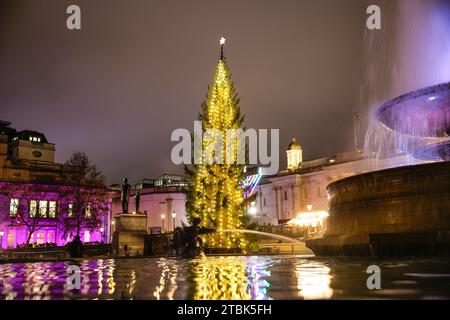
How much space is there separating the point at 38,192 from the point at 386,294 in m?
57.0

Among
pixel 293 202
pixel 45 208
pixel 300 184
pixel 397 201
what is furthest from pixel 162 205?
pixel 397 201

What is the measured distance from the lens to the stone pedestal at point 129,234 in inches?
949

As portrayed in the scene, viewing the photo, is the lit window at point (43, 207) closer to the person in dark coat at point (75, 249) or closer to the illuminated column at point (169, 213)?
the illuminated column at point (169, 213)

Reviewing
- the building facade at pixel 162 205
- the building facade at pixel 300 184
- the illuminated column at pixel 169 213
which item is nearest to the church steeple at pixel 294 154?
the building facade at pixel 300 184

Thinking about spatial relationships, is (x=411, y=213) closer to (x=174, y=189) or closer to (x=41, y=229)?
(x=41, y=229)

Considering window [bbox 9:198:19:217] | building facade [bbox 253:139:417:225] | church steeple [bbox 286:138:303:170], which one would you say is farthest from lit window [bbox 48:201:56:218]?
church steeple [bbox 286:138:303:170]

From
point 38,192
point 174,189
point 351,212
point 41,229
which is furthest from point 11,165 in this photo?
point 351,212

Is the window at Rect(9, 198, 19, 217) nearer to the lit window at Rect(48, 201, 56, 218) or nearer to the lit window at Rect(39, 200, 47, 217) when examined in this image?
the lit window at Rect(39, 200, 47, 217)

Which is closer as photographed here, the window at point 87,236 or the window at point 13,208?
the window at point 13,208

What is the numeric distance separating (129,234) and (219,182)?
6684 millimetres

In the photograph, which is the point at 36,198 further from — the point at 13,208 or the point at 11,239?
the point at 11,239

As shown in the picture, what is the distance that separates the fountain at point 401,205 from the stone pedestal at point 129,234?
14809 millimetres

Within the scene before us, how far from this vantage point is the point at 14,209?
2111 inches

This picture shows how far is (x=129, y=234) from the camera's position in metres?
24.6
